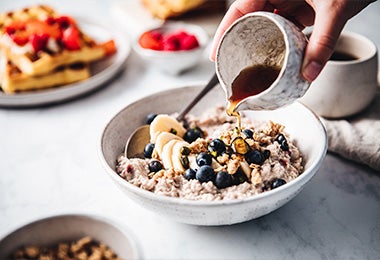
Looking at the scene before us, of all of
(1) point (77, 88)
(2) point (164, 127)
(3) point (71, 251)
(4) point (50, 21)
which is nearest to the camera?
(3) point (71, 251)

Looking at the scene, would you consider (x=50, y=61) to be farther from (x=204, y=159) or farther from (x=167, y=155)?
(x=204, y=159)

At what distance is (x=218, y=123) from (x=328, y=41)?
54 cm

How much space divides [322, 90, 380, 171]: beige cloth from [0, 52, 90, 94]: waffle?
101 cm

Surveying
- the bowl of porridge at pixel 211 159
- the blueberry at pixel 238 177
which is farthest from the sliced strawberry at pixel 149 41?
the blueberry at pixel 238 177

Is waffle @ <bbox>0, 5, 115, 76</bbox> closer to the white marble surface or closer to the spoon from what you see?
the white marble surface

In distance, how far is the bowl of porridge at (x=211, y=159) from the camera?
997 mm

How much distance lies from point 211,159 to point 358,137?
49 centimetres

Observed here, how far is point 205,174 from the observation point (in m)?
1.07

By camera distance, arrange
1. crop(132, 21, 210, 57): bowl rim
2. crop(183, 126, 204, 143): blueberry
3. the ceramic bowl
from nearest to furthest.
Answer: the ceramic bowl < crop(183, 126, 204, 143): blueberry < crop(132, 21, 210, 57): bowl rim

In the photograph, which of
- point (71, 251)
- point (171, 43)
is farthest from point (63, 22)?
point (71, 251)

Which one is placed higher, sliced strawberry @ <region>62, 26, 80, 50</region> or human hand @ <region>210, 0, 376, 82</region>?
human hand @ <region>210, 0, 376, 82</region>

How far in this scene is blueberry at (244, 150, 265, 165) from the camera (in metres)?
1.11

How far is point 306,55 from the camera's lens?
94 centimetres

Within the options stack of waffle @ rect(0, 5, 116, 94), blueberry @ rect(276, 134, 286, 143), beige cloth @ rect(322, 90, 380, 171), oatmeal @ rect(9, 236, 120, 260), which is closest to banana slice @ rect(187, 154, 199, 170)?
blueberry @ rect(276, 134, 286, 143)
